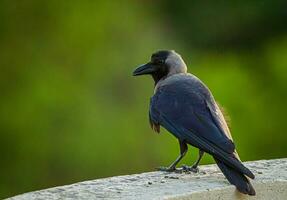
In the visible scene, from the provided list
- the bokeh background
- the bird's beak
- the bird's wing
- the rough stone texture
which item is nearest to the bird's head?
the bird's beak

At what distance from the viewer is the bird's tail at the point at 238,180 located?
12.7 feet

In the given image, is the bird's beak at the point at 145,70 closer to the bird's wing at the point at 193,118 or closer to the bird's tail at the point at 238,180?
the bird's wing at the point at 193,118

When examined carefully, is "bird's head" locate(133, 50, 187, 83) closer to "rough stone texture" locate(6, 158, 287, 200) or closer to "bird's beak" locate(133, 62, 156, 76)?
"bird's beak" locate(133, 62, 156, 76)

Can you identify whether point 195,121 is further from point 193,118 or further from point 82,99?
point 82,99

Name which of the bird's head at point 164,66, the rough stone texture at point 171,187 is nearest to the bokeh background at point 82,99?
the bird's head at point 164,66

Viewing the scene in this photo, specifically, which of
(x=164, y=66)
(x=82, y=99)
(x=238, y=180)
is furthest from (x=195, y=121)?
(x=82, y=99)

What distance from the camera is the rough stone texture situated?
3.75 metres

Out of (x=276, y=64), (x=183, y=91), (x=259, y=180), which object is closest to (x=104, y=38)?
(x=276, y=64)

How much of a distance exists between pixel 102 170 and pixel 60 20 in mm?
1021

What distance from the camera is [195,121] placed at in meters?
4.50

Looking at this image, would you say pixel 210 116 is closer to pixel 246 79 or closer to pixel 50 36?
pixel 50 36

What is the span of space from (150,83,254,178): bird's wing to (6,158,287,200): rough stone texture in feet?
0.26

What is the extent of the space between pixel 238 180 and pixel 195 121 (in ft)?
1.99

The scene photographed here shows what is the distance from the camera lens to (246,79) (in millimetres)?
8453
